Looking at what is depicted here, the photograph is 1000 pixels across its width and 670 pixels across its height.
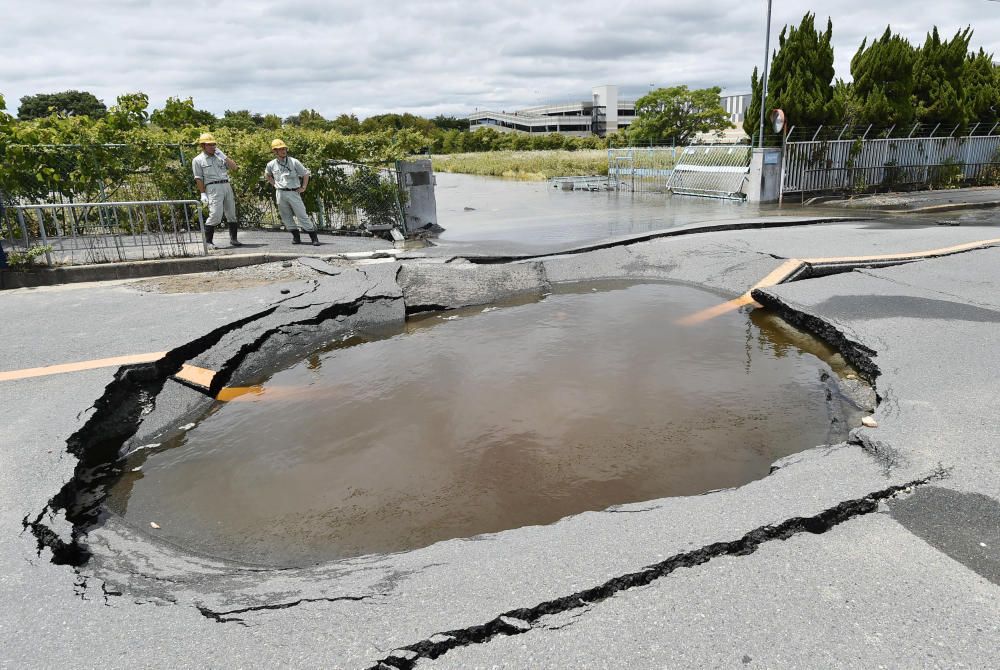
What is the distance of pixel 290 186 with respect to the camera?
10.8m

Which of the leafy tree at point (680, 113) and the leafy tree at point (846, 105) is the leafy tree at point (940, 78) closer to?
the leafy tree at point (846, 105)

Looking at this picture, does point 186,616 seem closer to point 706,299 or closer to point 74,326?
point 74,326

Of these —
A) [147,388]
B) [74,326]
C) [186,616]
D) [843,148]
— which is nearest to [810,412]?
[186,616]

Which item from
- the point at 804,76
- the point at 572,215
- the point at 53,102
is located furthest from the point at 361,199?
the point at 53,102

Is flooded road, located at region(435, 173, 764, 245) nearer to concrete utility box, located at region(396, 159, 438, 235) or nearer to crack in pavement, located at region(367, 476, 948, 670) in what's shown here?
concrete utility box, located at region(396, 159, 438, 235)

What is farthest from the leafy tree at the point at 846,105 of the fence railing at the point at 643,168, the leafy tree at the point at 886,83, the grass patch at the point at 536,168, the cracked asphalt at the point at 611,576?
the grass patch at the point at 536,168

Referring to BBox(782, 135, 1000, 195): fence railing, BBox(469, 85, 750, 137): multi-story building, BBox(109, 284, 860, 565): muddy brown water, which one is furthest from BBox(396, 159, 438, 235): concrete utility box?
BBox(469, 85, 750, 137): multi-story building

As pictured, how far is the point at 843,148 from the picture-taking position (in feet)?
59.2

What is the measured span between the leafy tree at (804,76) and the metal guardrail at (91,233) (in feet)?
53.5

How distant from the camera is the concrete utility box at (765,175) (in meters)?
16.9

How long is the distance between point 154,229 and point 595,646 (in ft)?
42.3

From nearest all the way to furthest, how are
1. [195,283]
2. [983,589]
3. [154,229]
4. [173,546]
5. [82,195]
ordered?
[983,589] → [173,546] → [195,283] → [82,195] → [154,229]

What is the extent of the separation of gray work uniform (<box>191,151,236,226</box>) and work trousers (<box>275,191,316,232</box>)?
849 mm

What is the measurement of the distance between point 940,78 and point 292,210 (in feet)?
70.1
